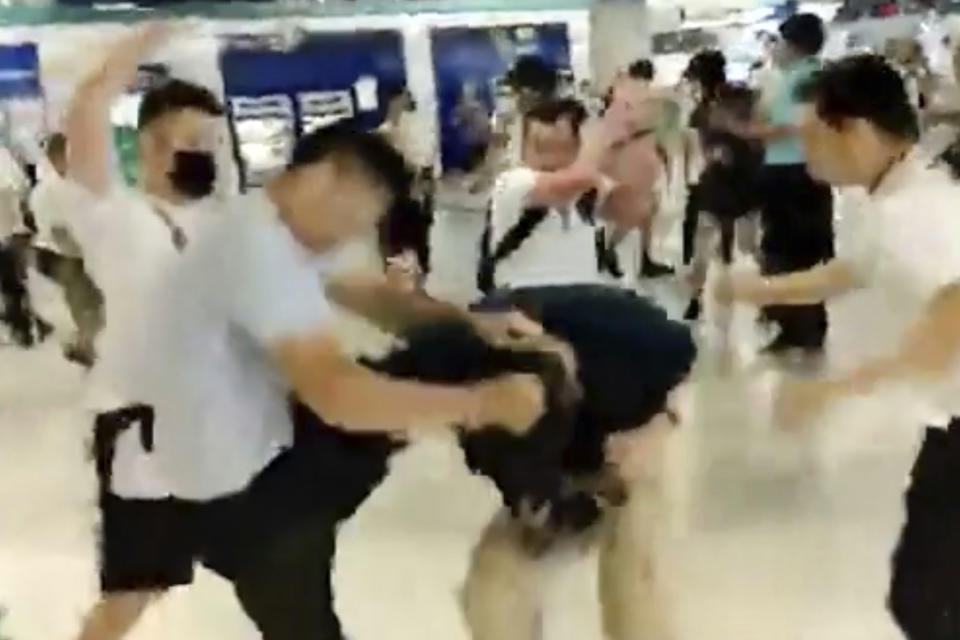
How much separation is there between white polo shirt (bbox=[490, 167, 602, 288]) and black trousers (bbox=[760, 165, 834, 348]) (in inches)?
4.9

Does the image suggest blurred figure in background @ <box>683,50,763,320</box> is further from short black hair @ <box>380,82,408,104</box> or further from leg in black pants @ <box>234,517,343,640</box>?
leg in black pants @ <box>234,517,343,640</box>

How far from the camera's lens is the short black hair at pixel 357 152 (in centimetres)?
93

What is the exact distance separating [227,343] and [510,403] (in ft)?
0.67

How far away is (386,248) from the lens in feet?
3.11

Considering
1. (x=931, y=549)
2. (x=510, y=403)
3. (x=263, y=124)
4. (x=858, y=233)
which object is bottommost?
(x=931, y=549)

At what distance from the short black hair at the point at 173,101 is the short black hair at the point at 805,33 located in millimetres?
394

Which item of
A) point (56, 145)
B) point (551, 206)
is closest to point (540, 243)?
point (551, 206)

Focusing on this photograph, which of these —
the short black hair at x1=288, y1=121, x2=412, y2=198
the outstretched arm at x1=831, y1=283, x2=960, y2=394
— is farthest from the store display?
the outstretched arm at x1=831, y1=283, x2=960, y2=394

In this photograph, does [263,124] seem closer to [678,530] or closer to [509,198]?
[509,198]

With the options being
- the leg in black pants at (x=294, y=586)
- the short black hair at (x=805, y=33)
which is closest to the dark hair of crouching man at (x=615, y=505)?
the leg in black pants at (x=294, y=586)

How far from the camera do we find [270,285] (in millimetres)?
940

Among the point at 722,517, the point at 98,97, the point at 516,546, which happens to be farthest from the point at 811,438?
the point at 98,97

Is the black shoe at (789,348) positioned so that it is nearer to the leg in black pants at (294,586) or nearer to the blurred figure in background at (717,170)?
the blurred figure in background at (717,170)

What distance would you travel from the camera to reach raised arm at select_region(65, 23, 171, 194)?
0.92 meters
